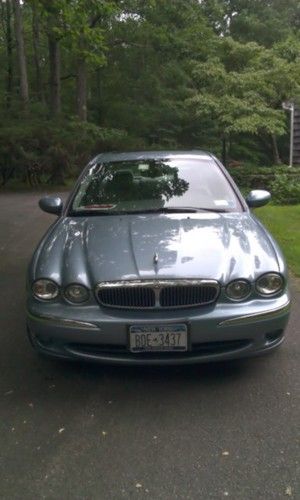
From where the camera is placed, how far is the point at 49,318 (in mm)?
3445

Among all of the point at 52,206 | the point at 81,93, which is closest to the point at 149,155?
the point at 52,206

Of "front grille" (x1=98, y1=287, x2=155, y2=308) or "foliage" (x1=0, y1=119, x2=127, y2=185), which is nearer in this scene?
"front grille" (x1=98, y1=287, x2=155, y2=308)

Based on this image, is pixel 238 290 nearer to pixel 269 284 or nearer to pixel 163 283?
pixel 269 284

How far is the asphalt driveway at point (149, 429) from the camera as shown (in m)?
2.64

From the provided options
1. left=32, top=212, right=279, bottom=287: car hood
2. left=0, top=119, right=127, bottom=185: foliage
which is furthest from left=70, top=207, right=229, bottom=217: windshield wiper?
left=0, top=119, right=127, bottom=185: foliage

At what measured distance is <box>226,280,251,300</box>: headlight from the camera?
342 centimetres

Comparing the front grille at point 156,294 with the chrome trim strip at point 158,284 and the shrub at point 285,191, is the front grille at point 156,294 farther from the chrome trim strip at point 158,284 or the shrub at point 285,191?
the shrub at point 285,191

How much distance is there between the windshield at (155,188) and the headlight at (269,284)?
112 centimetres

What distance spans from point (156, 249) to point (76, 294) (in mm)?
620

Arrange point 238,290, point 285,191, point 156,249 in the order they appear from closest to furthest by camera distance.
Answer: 1. point 238,290
2. point 156,249
3. point 285,191

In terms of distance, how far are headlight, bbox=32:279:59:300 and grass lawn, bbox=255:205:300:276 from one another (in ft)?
11.6

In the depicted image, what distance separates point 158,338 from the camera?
3.34 m

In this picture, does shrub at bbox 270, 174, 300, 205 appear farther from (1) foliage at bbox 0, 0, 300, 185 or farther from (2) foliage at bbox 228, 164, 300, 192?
(1) foliage at bbox 0, 0, 300, 185

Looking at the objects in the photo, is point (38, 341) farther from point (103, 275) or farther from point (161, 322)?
point (161, 322)
